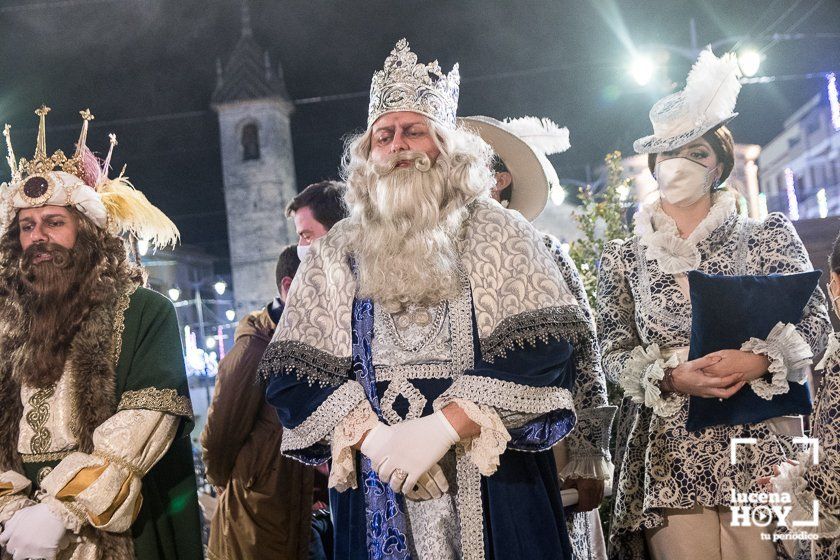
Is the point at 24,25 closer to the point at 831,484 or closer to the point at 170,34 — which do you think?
the point at 170,34

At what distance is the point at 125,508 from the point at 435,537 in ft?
3.24

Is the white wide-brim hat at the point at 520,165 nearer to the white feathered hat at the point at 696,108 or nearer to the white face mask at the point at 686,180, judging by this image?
the white feathered hat at the point at 696,108

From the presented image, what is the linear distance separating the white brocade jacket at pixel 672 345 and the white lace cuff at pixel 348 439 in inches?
41.6

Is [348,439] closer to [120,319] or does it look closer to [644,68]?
[120,319]

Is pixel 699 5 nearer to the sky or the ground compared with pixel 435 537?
nearer to the sky

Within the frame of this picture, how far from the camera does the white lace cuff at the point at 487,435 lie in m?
2.43

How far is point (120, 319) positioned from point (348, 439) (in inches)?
44.0

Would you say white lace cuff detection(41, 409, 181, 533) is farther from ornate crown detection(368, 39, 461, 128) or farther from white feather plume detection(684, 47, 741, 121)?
white feather plume detection(684, 47, 741, 121)

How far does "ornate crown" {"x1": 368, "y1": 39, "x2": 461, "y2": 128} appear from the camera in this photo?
2977 mm

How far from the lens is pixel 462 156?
295 cm

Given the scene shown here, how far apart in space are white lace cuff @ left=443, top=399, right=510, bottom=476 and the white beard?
1.22 feet

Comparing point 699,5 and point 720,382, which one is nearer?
point 720,382

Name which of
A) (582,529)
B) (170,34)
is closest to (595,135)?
(170,34)

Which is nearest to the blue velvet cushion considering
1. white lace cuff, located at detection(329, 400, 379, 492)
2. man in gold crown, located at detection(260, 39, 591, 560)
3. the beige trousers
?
→ the beige trousers
